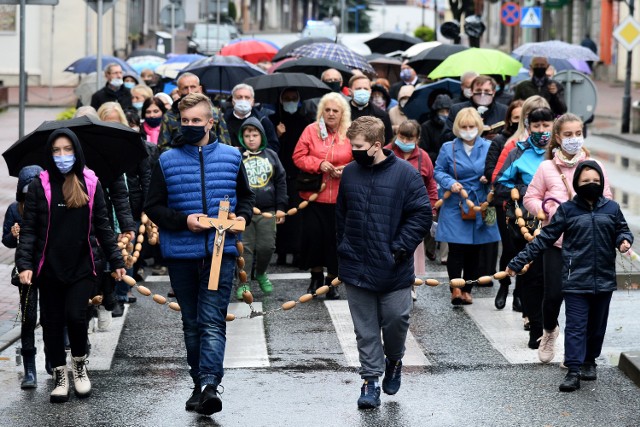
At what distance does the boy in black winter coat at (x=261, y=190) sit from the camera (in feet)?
40.1

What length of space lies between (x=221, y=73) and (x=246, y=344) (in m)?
8.74

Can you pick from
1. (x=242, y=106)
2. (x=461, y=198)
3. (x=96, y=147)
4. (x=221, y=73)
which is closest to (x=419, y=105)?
(x=221, y=73)

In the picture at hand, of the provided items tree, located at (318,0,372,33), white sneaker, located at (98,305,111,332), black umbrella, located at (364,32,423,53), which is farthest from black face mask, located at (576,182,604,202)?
tree, located at (318,0,372,33)

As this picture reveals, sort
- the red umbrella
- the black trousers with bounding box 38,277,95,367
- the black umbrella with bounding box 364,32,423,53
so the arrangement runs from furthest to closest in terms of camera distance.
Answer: the black umbrella with bounding box 364,32,423,53
the red umbrella
the black trousers with bounding box 38,277,95,367

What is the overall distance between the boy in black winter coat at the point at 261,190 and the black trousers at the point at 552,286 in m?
3.30

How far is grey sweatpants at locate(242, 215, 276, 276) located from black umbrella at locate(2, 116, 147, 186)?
9.83 ft

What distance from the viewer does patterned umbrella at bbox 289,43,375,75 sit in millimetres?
20406

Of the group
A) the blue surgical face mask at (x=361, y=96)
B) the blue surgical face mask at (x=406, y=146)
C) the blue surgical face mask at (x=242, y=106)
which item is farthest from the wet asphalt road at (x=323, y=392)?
the blue surgical face mask at (x=361, y=96)

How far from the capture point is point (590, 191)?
28.7 ft

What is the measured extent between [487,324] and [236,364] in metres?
2.35

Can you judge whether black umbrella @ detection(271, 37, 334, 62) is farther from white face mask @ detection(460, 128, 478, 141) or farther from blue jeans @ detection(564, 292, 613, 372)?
blue jeans @ detection(564, 292, 613, 372)

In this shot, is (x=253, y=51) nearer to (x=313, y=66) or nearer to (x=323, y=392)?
(x=313, y=66)

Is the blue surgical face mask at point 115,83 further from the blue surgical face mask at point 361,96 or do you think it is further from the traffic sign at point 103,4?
the blue surgical face mask at point 361,96

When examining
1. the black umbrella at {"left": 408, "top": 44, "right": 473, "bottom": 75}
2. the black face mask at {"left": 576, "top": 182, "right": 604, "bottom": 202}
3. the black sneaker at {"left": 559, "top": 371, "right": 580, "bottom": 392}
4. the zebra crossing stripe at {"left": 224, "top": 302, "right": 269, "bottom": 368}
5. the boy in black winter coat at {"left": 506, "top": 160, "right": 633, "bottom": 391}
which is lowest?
the zebra crossing stripe at {"left": 224, "top": 302, "right": 269, "bottom": 368}
